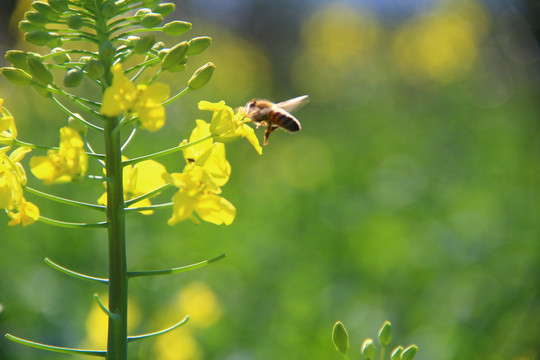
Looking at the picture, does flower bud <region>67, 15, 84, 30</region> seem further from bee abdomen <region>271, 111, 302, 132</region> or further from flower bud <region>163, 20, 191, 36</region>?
bee abdomen <region>271, 111, 302, 132</region>

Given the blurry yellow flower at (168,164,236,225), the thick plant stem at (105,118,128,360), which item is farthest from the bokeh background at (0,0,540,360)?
the blurry yellow flower at (168,164,236,225)

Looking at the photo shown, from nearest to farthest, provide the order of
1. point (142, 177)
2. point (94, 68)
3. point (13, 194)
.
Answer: point (94, 68) → point (13, 194) → point (142, 177)

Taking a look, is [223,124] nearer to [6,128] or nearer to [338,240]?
[6,128]

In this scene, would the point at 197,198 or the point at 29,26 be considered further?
the point at 29,26

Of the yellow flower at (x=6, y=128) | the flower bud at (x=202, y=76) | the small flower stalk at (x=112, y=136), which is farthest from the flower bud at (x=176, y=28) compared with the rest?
the yellow flower at (x=6, y=128)

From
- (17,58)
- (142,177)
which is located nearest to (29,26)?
(17,58)

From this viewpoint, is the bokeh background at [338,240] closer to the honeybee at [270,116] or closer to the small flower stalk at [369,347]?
the small flower stalk at [369,347]

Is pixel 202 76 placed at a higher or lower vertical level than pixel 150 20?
lower
